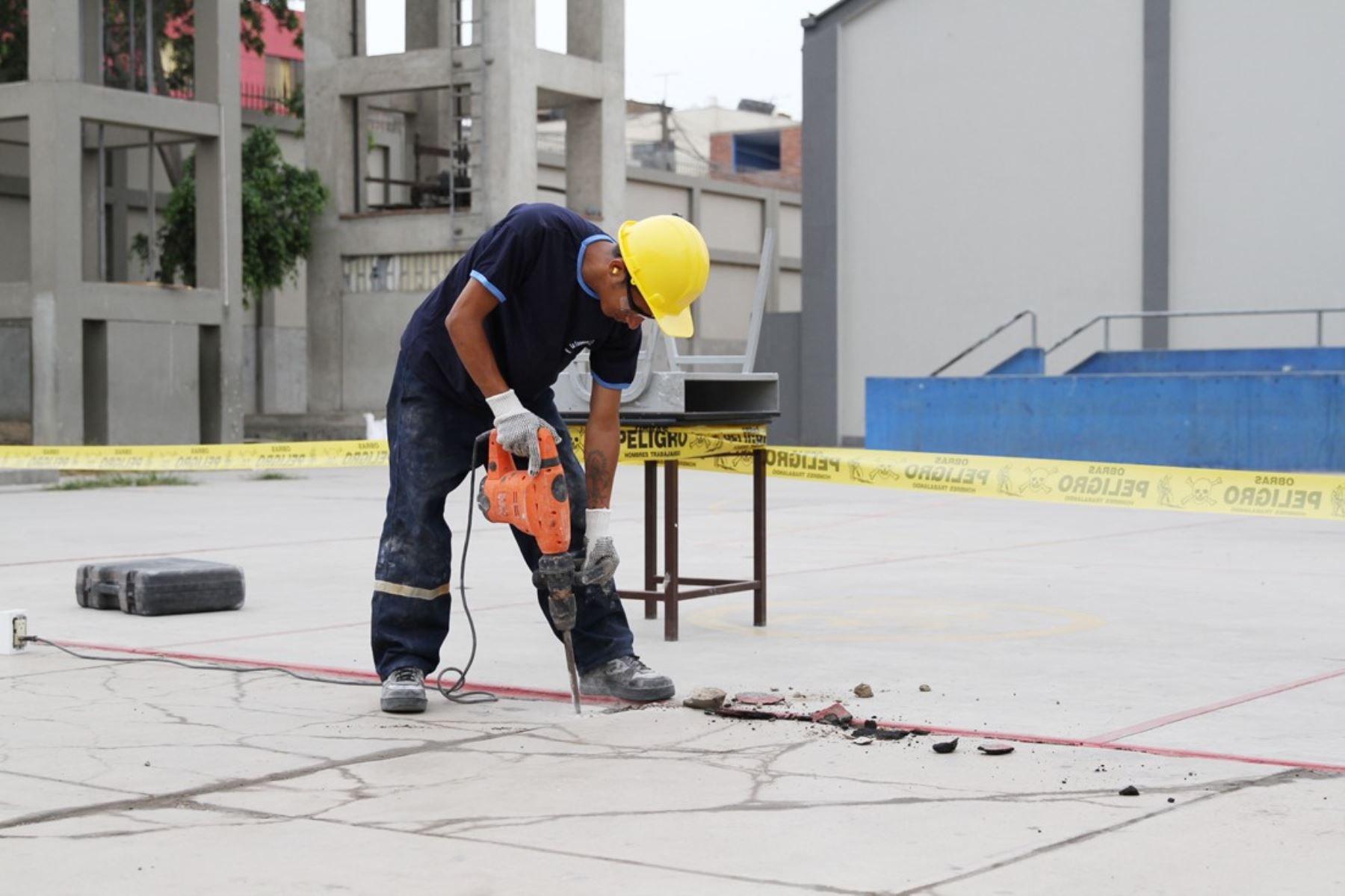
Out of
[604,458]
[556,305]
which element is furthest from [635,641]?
[556,305]

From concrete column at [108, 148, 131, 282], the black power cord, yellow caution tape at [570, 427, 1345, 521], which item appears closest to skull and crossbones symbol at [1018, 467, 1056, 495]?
yellow caution tape at [570, 427, 1345, 521]

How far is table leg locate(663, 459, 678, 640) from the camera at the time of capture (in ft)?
25.5

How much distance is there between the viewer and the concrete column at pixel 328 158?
104ft

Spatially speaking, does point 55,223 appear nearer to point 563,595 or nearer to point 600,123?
point 600,123

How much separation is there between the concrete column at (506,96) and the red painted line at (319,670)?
22.3m

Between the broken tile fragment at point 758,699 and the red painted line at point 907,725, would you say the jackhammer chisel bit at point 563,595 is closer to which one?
the red painted line at point 907,725

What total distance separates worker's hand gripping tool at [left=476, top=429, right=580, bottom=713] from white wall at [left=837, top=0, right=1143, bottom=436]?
22.0 meters

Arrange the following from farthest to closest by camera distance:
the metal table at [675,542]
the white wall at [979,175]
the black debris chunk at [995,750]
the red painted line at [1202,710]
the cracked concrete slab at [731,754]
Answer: the white wall at [979,175] → the metal table at [675,542] → the red painted line at [1202,710] → the black debris chunk at [995,750] → the cracked concrete slab at [731,754]

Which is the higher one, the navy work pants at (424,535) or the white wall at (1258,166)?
the white wall at (1258,166)

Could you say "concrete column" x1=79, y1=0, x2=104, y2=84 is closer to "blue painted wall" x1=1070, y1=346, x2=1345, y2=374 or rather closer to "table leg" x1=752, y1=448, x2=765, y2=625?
"blue painted wall" x1=1070, y1=346, x2=1345, y2=374

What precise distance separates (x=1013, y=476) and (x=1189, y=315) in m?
15.7

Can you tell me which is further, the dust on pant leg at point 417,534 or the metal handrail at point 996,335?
the metal handrail at point 996,335

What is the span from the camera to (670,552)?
25.6 ft

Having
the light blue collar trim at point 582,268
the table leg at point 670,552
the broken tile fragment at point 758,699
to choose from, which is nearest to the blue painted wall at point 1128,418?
the table leg at point 670,552
